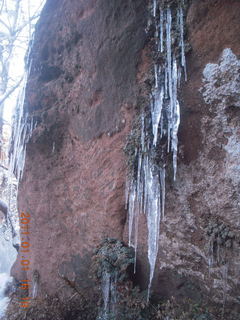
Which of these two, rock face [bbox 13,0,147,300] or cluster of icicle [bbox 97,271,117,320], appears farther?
rock face [bbox 13,0,147,300]

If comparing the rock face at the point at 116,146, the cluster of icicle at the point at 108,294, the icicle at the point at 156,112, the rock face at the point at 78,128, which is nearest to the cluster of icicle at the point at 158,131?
the icicle at the point at 156,112

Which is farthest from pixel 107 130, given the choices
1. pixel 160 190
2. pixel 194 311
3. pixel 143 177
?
pixel 194 311

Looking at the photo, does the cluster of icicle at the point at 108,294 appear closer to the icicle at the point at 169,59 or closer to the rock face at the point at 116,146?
the rock face at the point at 116,146

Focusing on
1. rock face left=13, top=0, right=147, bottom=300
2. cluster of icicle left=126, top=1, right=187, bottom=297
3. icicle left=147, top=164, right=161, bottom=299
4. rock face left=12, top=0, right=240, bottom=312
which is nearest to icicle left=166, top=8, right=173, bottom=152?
cluster of icicle left=126, top=1, right=187, bottom=297

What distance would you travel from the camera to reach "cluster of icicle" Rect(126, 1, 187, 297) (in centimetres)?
231

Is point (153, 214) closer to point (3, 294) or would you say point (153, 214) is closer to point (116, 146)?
point (116, 146)

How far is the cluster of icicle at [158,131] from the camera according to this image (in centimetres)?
231

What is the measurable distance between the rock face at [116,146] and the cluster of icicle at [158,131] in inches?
4.4

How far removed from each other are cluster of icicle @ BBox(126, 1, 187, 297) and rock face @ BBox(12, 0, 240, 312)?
111mm

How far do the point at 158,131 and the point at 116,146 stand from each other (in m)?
0.75

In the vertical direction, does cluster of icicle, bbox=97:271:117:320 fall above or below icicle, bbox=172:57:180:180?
below

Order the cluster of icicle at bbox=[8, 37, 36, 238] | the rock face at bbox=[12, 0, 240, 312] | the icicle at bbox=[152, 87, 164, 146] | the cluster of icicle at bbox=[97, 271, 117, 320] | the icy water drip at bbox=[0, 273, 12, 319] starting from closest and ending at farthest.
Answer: the rock face at bbox=[12, 0, 240, 312] → the icicle at bbox=[152, 87, 164, 146] → the cluster of icicle at bbox=[97, 271, 117, 320] → the cluster of icicle at bbox=[8, 37, 36, 238] → the icy water drip at bbox=[0, 273, 12, 319]

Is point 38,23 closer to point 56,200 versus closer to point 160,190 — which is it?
point 56,200
